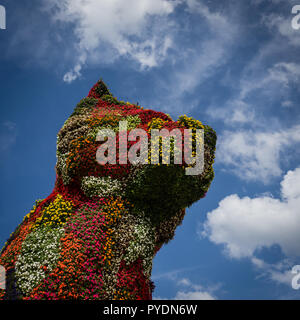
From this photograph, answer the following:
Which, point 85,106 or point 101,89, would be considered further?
point 101,89

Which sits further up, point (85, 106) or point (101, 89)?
point (101, 89)

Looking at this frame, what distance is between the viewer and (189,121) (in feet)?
44.3

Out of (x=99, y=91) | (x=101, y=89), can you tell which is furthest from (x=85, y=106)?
(x=101, y=89)

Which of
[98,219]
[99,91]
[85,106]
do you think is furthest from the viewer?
[99,91]

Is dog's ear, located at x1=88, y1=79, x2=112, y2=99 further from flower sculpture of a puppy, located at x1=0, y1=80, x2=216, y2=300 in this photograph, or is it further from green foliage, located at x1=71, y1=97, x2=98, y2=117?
flower sculpture of a puppy, located at x1=0, y1=80, x2=216, y2=300

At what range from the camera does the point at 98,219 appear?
39.5 feet

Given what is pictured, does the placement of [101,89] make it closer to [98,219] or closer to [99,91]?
[99,91]

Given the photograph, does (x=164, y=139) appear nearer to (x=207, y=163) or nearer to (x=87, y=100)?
(x=207, y=163)

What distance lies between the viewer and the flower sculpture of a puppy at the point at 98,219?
1093cm

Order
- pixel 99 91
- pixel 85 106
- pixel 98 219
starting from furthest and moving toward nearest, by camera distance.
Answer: pixel 99 91 → pixel 85 106 → pixel 98 219

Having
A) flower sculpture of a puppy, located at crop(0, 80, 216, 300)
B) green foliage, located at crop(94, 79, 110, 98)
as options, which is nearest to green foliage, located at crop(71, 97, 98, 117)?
flower sculpture of a puppy, located at crop(0, 80, 216, 300)
